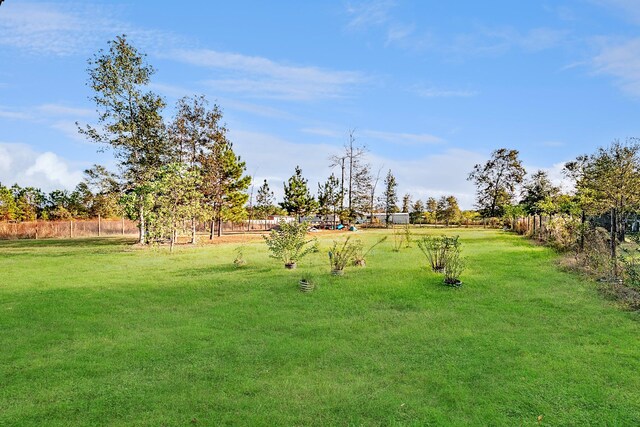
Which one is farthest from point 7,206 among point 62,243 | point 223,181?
→ point 223,181

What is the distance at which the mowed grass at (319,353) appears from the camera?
3826 mm

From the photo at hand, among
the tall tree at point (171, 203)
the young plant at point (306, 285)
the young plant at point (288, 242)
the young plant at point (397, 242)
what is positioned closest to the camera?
the young plant at point (306, 285)

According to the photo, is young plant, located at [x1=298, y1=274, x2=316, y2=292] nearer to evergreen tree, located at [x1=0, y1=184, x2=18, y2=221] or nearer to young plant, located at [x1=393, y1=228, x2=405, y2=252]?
young plant, located at [x1=393, y1=228, x2=405, y2=252]

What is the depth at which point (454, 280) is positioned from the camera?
9.34 metres

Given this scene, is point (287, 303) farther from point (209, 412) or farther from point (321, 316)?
point (209, 412)

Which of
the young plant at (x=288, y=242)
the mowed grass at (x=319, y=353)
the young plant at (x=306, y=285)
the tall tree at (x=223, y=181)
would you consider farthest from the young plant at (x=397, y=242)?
the tall tree at (x=223, y=181)

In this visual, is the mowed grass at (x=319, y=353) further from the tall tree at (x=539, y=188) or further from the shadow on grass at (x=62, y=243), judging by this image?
the tall tree at (x=539, y=188)

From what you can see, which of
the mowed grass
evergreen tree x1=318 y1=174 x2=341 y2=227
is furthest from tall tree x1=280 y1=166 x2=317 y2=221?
the mowed grass

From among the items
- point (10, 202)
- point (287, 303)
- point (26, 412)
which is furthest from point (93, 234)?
point (26, 412)

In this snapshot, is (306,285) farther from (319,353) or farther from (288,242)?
(319,353)

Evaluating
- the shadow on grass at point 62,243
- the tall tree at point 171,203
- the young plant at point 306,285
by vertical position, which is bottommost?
the shadow on grass at point 62,243

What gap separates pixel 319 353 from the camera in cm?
529

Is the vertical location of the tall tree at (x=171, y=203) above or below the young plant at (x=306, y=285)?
above

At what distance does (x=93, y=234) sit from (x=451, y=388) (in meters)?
33.4
